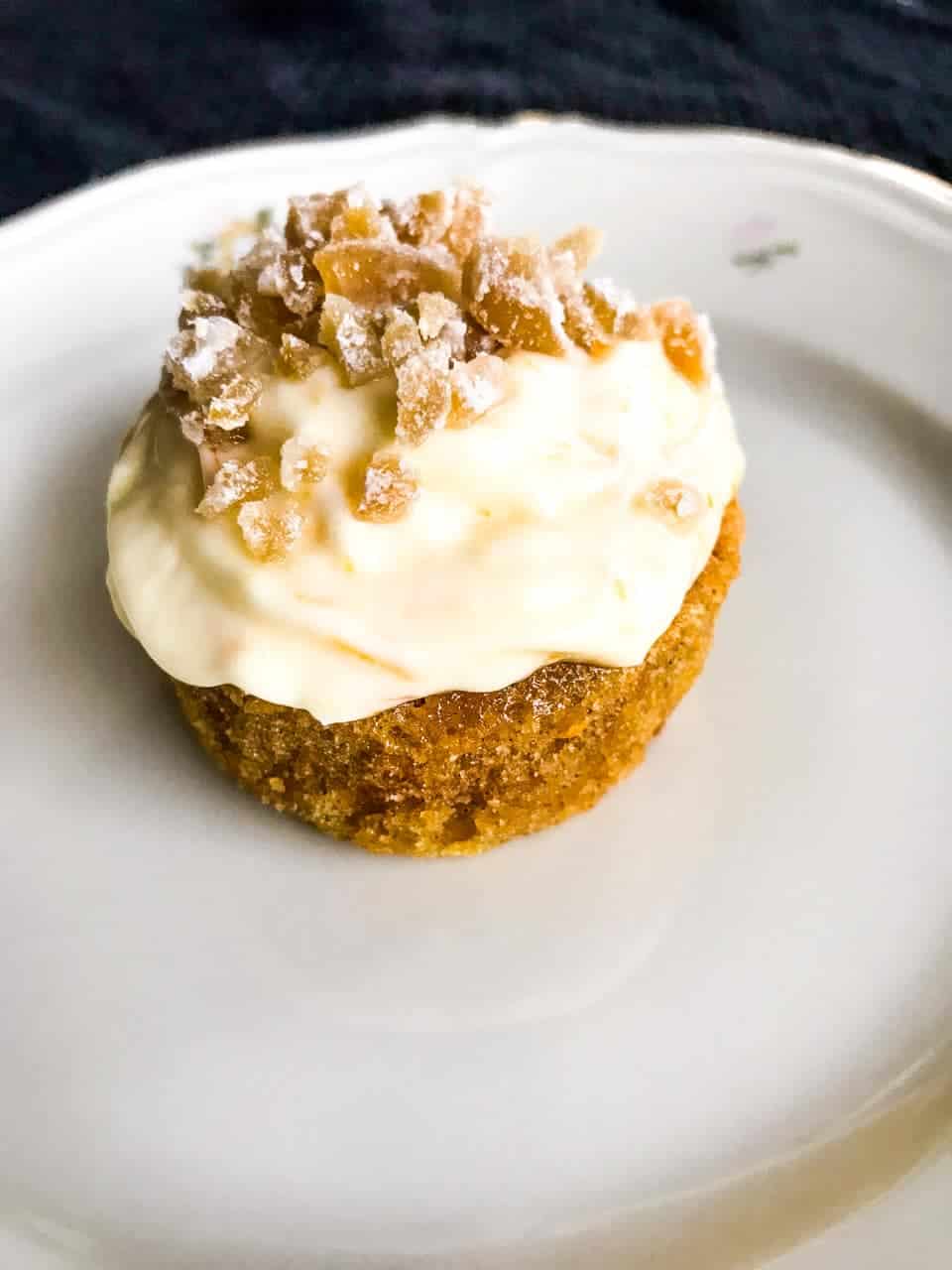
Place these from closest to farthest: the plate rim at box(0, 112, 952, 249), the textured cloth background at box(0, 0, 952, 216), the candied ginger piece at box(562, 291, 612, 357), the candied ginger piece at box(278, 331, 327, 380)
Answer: the candied ginger piece at box(278, 331, 327, 380)
the candied ginger piece at box(562, 291, 612, 357)
the plate rim at box(0, 112, 952, 249)
the textured cloth background at box(0, 0, 952, 216)

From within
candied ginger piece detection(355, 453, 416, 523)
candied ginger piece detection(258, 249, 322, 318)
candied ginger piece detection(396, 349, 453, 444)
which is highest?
candied ginger piece detection(396, 349, 453, 444)

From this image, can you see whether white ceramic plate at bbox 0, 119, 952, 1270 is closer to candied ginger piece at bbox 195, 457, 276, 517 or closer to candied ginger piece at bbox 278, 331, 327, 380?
candied ginger piece at bbox 195, 457, 276, 517

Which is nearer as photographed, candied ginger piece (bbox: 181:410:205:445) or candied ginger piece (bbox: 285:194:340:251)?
candied ginger piece (bbox: 181:410:205:445)

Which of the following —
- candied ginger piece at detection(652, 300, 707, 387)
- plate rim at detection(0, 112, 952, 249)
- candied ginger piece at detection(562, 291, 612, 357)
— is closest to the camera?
candied ginger piece at detection(562, 291, 612, 357)

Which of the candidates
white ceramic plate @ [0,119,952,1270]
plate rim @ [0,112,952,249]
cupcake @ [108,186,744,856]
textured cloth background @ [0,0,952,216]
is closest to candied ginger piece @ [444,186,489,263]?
cupcake @ [108,186,744,856]

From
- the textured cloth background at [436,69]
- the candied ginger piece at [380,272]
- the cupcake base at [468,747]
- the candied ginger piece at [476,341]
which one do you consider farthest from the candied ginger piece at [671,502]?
the textured cloth background at [436,69]

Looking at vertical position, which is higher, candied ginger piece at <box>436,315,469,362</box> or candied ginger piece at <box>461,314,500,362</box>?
candied ginger piece at <box>436,315,469,362</box>

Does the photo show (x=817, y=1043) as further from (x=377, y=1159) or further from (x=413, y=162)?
(x=413, y=162)

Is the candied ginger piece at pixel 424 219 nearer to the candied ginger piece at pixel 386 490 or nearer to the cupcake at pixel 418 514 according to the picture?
the cupcake at pixel 418 514
